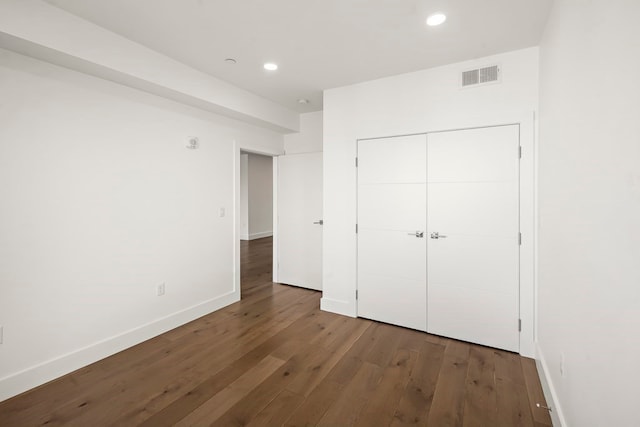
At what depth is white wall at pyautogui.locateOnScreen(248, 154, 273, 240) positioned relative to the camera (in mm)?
9023

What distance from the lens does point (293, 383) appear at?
7.43ft

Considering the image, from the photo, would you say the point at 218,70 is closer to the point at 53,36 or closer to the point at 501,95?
the point at 53,36

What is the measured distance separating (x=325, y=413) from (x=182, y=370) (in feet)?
4.14

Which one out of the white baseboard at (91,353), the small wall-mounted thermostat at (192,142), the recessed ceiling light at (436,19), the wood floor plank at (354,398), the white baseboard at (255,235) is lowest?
the wood floor plank at (354,398)

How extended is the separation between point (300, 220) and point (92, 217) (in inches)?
104

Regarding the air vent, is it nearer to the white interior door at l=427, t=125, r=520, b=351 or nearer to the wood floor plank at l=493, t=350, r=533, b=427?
the white interior door at l=427, t=125, r=520, b=351

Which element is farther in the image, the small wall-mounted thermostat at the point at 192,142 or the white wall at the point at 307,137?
the white wall at the point at 307,137

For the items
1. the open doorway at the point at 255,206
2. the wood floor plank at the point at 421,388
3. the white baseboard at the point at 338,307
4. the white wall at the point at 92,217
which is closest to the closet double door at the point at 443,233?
the white baseboard at the point at 338,307

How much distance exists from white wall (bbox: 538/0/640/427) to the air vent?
654mm

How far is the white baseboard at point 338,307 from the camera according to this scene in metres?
3.54

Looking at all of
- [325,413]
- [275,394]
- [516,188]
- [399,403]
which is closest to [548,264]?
[516,188]

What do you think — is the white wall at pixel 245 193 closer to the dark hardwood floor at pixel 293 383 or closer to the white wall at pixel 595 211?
the dark hardwood floor at pixel 293 383

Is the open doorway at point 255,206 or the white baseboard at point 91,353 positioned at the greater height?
the open doorway at point 255,206

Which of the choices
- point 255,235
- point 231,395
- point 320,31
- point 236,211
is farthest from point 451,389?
point 255,235
